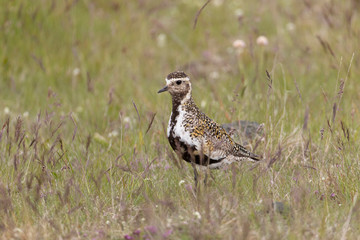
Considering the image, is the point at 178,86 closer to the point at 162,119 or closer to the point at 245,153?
the point at 245,153

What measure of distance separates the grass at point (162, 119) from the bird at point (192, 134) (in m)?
0.15

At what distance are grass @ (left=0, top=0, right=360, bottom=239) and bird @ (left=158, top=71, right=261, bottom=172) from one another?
0.15 meters

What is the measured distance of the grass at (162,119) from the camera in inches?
166

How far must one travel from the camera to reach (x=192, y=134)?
5184 mm

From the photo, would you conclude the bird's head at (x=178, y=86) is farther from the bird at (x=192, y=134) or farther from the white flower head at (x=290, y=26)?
the white flower head at (x=290, y=26)

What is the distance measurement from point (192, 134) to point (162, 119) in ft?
4.21

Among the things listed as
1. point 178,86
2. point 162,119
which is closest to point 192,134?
point 178,86

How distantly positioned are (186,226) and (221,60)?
600 centimetres

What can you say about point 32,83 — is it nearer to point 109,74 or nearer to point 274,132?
point 109,74

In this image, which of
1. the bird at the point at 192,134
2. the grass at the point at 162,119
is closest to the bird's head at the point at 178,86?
the bird at the point at 192,134

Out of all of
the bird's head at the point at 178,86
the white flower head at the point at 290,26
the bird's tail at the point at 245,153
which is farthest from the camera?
the white flower head at the point at 290,26

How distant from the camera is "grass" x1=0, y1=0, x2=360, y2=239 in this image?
4.23 meters

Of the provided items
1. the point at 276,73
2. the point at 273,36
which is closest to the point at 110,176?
the point at 276,73

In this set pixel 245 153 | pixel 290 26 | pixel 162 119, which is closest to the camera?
pixel 245 153
